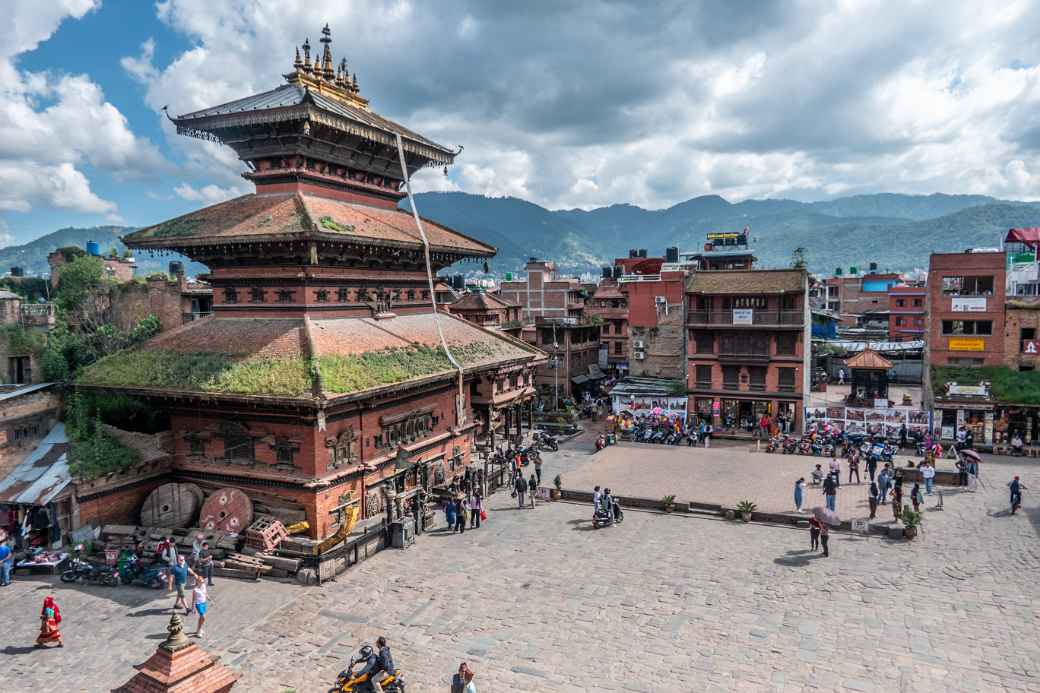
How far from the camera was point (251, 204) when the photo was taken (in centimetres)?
2367

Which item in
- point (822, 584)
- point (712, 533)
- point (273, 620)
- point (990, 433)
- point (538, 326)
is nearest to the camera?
point (273, 620)

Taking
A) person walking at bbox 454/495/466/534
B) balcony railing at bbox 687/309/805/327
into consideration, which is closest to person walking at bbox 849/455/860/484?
balcony railing at bbox 687/309/805/327

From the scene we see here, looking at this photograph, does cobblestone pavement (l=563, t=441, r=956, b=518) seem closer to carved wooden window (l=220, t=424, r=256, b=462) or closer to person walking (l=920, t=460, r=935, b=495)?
person walking (l=920, t=460, r=935, b=495)

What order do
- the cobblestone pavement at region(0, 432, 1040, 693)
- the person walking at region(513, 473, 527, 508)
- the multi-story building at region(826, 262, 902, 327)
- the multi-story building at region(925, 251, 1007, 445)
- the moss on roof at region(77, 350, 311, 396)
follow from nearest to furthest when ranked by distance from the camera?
the cobblestone pavement at region(0, 432, 1040, 693) < the moss on roof at region(77, 350, 311, 396) < the person walking at region(513, 473, 527, 508) < the multi-story building at region(925, 251, 1007, 445) < the multi-story building at region(826, 262, 902, 327)

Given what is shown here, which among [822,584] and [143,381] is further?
[143,381]

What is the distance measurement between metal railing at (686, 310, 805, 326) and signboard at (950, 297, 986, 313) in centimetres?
938

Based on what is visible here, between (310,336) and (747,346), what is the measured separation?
29.7 metres

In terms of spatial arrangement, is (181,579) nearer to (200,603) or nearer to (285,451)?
(200,603)

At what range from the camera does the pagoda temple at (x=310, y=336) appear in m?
20.0

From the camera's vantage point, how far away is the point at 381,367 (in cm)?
2192

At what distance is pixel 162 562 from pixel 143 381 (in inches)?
227

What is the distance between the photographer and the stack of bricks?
1908 cm

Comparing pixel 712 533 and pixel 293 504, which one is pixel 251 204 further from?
pixel 712 533

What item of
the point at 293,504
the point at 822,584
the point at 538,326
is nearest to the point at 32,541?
the point at 293,504
